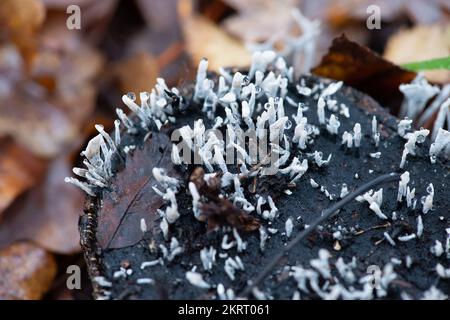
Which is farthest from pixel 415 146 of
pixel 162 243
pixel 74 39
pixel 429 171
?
pixel 74 39

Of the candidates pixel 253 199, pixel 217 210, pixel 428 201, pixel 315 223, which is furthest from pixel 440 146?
pixel 217 210

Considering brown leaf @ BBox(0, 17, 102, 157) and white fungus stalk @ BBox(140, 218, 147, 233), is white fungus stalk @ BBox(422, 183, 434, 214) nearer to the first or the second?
white fungus stalk @ BBox(140, 218, 147, 233)

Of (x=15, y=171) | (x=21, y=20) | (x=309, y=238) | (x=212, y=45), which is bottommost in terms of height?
(x=309, y=238)

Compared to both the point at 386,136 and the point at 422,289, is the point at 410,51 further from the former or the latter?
the point at 422,289

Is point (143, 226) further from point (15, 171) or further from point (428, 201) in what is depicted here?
point (15, 171)

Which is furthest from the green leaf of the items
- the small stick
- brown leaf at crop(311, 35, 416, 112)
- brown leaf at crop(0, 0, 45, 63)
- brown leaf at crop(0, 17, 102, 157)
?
brown leaf at crop(0, 0, 45, 63)

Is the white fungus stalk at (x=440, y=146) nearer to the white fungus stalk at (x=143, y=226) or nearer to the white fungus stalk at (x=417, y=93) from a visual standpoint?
the white fungus stalk at (x=417, y=93)
